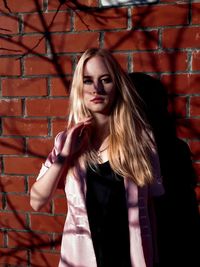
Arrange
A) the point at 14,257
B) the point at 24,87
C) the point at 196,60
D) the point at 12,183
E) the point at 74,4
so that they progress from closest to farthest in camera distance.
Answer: the point at 196,60 → the point at 74,4 → the point at 24,87 → the point at 12,183 → the point at 14,257

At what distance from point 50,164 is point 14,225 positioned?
705 millimetres

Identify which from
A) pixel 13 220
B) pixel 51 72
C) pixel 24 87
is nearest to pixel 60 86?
pixel 51 72

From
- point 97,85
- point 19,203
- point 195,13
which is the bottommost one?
point 19,203

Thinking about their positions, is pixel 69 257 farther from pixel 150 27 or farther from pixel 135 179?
pixel 150 27

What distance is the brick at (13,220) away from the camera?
2176 millimetres

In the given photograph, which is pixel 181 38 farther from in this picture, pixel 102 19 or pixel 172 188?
pixel 172 188

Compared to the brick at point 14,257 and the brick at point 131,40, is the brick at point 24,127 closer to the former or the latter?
the brick at point 131,40

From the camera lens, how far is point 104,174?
169 cm

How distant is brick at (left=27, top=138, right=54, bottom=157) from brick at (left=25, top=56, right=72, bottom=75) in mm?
391

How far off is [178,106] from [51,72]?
A: 0.74m

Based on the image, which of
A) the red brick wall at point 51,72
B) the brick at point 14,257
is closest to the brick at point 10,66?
the red brick wall at point 51,72

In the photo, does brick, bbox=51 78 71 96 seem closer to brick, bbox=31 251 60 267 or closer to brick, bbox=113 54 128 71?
brick, bbox=113 54 128 71

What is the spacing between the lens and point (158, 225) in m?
1.98

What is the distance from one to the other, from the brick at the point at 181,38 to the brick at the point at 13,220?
1.34 meters
